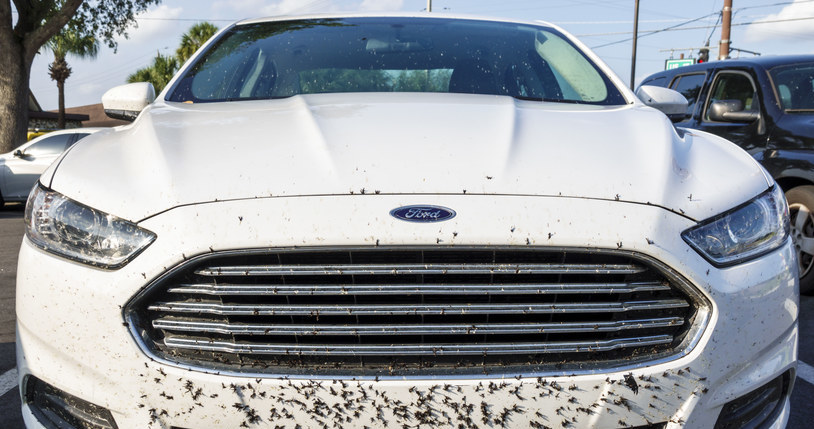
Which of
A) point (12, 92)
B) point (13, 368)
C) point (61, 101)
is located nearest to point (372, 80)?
point (13, 368)

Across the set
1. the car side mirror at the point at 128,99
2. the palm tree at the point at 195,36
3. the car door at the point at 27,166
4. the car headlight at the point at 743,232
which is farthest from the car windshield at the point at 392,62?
the palm tree at the point at 195,36

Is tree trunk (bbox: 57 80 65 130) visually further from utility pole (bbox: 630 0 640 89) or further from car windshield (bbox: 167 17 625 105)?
car windshield (bbox: 167 17 625 105)

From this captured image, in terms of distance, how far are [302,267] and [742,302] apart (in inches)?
39.9

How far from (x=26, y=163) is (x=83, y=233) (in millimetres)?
12600

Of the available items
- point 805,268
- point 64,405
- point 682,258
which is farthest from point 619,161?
point 805,268

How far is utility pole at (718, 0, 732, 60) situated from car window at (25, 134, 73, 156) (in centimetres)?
1683

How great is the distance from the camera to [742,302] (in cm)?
166

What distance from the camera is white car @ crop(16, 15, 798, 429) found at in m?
1.56

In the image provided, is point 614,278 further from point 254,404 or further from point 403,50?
point 403,50

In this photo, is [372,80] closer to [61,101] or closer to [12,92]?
[12,92]

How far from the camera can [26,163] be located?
501 inches

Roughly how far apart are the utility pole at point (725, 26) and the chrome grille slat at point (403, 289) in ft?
67.9

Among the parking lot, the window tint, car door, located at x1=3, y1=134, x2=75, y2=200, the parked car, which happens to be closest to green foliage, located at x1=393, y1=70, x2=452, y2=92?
the parking lot

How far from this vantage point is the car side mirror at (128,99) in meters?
2.90
